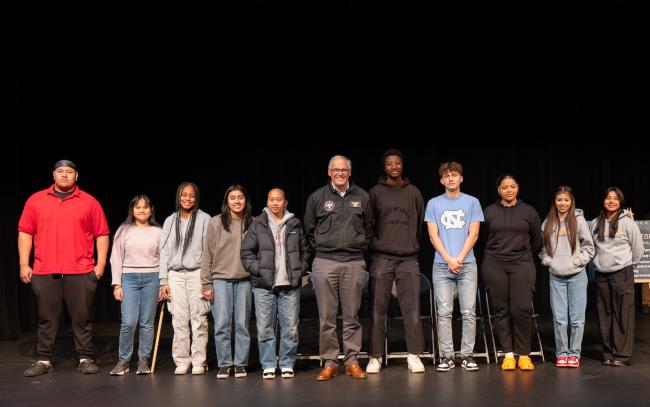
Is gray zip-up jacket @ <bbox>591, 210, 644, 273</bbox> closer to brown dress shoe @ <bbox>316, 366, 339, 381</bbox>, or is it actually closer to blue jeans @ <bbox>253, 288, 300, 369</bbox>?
brown dress shoe @ <bbox>316, 366, 339, 381</bbox>

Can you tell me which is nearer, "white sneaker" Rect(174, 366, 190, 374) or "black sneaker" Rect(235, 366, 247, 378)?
"black sneaker" Rect(235, 366, 247, 378)

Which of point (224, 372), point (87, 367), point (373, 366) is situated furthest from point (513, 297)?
point (87, 367)

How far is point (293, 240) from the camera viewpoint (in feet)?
18.3

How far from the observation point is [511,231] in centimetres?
565

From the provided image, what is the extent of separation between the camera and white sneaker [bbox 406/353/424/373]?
5559 millimetres

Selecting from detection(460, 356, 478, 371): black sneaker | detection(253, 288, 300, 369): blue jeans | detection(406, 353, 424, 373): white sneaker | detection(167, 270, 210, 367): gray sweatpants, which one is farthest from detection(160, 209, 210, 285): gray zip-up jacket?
detection(460, 356, 478, 371): black sneaker

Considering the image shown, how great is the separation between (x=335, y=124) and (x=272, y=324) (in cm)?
409

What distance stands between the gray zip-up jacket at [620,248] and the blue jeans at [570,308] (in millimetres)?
237

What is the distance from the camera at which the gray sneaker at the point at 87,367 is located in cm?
577

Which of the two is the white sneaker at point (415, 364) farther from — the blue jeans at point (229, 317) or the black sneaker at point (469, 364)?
the blue jeans at point (229, 317)

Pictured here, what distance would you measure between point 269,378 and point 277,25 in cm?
466

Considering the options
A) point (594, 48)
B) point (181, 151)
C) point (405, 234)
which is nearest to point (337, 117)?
point (181, 151)

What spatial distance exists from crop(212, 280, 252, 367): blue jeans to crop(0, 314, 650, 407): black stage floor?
Answer: 0.59ft

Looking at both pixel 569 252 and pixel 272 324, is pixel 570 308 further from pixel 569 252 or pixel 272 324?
pixel 272 324
